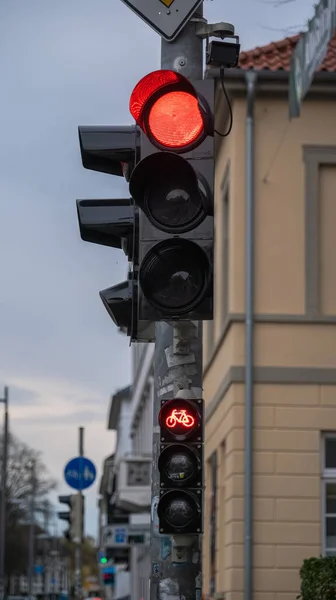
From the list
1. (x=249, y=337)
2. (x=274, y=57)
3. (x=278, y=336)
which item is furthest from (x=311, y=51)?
(x=274, y=57)

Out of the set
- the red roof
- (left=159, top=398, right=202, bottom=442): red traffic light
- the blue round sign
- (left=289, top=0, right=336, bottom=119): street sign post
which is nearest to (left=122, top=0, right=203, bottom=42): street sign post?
(left=289, top=0, right=336, bottom=119): street sign post

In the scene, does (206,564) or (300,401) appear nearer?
(300,401)

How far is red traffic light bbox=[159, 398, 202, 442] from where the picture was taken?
23.4 ft

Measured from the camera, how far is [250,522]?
17.1 meters

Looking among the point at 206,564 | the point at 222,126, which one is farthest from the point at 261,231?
the point at 206,564

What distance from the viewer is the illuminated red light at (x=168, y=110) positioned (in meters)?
7.03

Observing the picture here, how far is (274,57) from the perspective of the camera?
742 inches

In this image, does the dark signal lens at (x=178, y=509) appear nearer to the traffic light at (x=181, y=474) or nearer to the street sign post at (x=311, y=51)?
the traffic light at (x=181, y=474)

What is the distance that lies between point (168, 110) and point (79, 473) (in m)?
18.3

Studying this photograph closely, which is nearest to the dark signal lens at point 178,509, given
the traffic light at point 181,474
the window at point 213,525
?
the traffic light at point 181,474

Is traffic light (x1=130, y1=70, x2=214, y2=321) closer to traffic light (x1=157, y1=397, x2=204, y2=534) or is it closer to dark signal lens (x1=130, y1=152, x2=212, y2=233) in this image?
dark signal lens (x1=130, y1=152, x2=212, y2=233)

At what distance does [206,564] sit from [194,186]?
15267mm

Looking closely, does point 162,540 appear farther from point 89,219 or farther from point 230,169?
point 230,169

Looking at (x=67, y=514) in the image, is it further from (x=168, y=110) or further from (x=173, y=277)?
(x=168, y=110)
